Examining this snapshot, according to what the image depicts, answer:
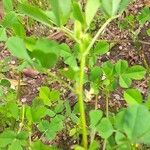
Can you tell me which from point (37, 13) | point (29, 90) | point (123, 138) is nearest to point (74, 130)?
point (29, 90)

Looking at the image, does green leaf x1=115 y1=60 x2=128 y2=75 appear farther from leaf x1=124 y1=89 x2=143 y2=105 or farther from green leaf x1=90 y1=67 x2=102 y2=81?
leaf x1=124 y1=89 x2=143 y2=105

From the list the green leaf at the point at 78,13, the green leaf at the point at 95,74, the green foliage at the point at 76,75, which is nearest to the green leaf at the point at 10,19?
the green foliage at the point at 76,75

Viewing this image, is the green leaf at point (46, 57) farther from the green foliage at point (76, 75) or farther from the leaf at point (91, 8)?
the leaf at point (91, 8)

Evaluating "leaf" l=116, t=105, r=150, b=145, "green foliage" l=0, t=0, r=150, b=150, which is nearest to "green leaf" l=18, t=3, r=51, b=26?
"green foliage" l=0, t=0, r=150, b=150

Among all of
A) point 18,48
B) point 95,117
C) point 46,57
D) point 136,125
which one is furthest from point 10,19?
point 136,125

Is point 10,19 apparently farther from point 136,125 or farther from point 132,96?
point 136,125

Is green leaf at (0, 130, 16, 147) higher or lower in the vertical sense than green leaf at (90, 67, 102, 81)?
lower
